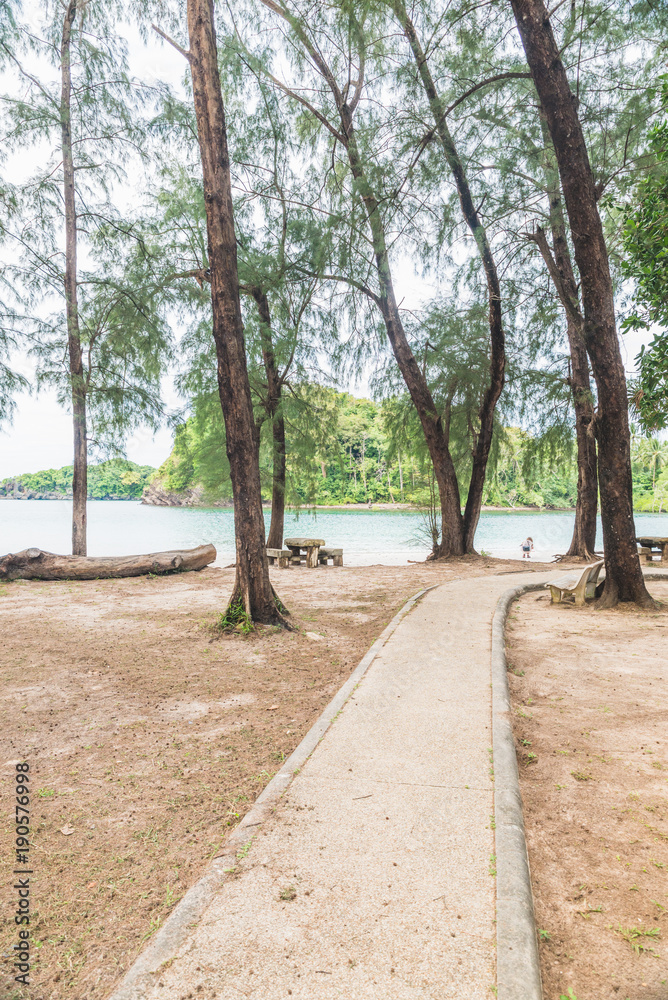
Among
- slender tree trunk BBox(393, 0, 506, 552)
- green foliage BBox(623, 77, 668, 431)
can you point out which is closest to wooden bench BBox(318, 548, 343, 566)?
slender tree trunk BBox(393, 0, 506, 552)

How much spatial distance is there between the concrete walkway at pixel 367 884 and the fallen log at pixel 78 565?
8.78m

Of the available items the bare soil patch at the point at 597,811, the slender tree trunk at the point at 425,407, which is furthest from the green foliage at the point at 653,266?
the slender tree trunk at the point at 425,407

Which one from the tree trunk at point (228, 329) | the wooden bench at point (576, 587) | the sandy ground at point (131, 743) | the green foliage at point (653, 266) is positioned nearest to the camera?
the sandy ground at point (131, 743)

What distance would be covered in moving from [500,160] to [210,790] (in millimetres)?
12138

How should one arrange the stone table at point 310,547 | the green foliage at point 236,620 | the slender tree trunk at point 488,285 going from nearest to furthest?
1. the green foliage at point 236,620
2. the slender tree trunk at point 488,285
3. the stone table at point 310,547

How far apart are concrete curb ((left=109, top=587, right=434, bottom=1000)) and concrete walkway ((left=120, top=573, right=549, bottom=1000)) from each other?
38 mm

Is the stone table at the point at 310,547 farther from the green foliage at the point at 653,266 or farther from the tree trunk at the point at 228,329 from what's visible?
the green foliage at the point at 653,266

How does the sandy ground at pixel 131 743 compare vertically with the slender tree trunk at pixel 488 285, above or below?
below

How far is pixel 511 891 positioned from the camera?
2033 mm

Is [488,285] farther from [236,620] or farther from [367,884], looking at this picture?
[367,884]

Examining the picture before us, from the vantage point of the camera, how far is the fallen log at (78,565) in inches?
421

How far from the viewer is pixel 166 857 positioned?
7.97ft

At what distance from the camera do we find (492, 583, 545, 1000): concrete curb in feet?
5.45

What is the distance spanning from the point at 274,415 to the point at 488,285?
5.84 meters
